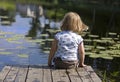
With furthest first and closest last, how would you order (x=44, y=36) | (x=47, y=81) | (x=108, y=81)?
(x=44, y=36)
(x=108, y=81)
(x=47, y=81)

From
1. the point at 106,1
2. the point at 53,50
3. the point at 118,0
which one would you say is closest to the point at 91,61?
the point at 53,50

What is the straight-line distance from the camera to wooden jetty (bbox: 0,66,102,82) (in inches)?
201

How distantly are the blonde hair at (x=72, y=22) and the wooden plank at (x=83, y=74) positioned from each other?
59 cm

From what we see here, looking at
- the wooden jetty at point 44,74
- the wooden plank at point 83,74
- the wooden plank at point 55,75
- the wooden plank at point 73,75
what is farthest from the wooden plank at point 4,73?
the wooden plank at point 83,74

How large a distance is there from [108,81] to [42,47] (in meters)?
3.62

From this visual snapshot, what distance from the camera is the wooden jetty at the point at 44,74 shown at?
16.8ft

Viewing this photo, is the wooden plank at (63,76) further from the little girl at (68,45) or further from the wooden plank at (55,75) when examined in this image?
the little girl at (68,45)

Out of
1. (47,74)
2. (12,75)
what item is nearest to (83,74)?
(47,74)

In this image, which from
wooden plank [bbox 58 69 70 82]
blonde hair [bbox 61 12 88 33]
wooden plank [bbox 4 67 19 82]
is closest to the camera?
wooden plank [bbox 4 67 19 82]

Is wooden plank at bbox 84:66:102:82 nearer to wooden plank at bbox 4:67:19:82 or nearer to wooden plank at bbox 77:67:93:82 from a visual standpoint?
wooden plank at bbox 77:67:93:82

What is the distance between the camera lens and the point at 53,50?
606cm

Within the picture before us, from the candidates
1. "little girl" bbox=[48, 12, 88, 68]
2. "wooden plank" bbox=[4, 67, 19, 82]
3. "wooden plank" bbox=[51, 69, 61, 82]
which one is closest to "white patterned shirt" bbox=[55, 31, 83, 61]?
"little girl" bbox=[48, 12, 88, 68]

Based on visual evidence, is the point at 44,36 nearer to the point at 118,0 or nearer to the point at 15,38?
the point at 15,38

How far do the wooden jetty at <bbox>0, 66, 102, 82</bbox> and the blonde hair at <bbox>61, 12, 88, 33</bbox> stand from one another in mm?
625
